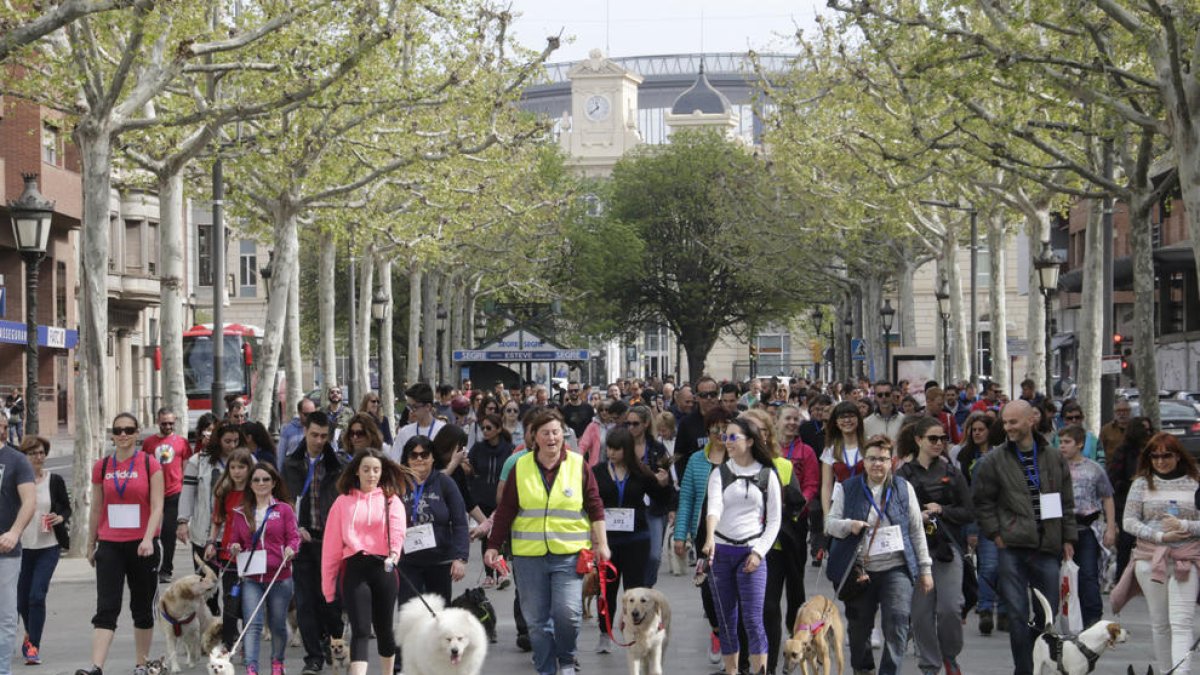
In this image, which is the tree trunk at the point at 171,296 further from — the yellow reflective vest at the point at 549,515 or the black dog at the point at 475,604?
the yellow reflective vest at the point at 549,515

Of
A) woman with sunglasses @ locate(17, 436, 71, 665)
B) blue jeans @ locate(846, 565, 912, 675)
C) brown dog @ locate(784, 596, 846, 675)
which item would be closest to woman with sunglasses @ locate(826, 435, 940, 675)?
blue jeans @ locate(846, 565, 912, 675)

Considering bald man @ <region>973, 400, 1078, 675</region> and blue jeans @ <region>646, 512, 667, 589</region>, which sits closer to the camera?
bald man @ <region>973, 400, 1078, 675</region>

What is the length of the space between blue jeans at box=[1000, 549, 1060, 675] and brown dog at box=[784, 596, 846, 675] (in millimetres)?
1140

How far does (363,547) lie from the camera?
10.6 meters

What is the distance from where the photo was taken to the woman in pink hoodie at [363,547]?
1059cm

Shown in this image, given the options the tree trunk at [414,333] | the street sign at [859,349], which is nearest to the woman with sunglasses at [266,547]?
the tree trunk at [414,333]

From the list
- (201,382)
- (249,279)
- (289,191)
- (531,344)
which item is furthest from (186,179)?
(249,279)

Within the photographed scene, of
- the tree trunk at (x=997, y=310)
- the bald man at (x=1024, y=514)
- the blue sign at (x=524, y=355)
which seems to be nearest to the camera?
the bald man at (x=1024, y=514)

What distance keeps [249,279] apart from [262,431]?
3279 inches

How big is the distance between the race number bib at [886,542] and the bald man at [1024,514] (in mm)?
870

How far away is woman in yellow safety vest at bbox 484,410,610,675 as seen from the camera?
10594 millimetres

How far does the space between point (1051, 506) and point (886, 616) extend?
129cm

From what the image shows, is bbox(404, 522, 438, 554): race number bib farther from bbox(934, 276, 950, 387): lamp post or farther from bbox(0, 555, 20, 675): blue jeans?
bbox(934, 276, 950, 387): lamp post

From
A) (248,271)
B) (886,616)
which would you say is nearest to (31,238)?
(886,616)
